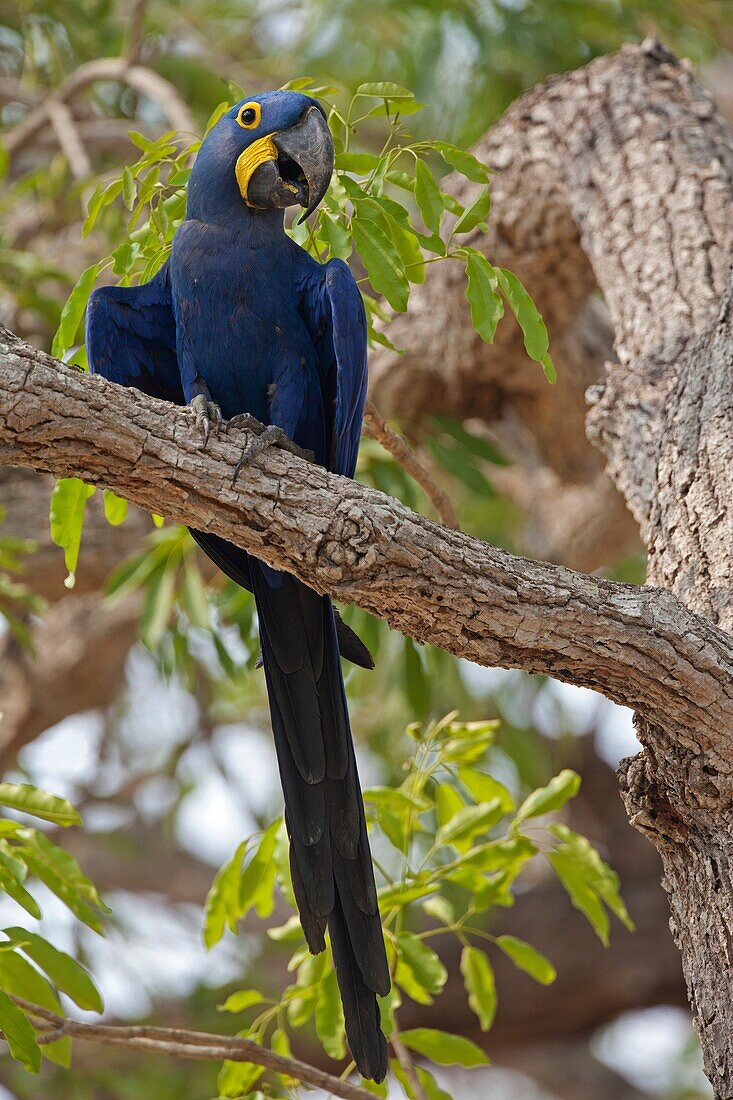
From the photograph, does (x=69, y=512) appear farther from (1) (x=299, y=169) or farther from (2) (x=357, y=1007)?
(2) (x=357, y=1007)

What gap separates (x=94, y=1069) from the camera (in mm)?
6062

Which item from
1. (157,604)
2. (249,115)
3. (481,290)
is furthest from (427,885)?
(249,115)

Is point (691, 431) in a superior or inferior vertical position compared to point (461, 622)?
superior

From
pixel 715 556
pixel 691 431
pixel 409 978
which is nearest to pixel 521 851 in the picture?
pixel 409 978

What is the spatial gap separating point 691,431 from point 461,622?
82cm

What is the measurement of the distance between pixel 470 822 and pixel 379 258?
126 centimetres

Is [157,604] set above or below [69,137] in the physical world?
below

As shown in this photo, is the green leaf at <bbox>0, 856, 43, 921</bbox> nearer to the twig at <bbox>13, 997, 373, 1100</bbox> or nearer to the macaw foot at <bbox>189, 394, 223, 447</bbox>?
the twig at <bbox>13, 997, 373, 1100</bbox>

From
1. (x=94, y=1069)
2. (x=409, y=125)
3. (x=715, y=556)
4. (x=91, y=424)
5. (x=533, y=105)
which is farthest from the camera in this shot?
(x=94, y=1069)

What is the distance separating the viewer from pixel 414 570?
196 cm

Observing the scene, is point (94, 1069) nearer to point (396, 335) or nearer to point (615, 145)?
point (396, 335)

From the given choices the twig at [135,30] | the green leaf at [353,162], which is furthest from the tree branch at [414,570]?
the twig at [135,30]

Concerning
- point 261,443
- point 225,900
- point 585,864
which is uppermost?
point 261,443

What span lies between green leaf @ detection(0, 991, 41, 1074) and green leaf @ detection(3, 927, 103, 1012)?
0.18 metres
